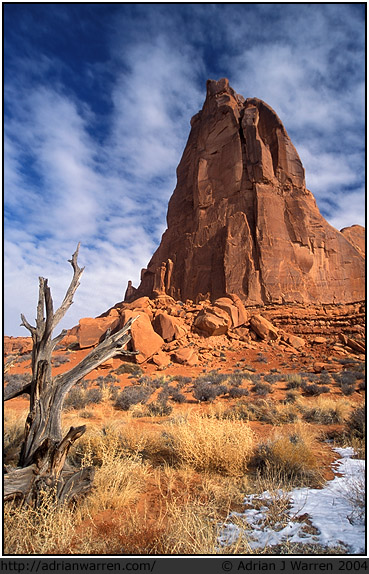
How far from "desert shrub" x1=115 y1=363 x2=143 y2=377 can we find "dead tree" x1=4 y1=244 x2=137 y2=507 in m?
14.4

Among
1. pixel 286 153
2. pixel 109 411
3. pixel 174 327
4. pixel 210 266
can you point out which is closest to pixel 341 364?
pixel 174 327

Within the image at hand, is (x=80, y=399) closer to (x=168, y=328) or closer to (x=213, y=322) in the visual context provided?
(x=168, y=328)

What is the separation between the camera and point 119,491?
397cm

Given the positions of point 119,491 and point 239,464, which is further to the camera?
point 239,464

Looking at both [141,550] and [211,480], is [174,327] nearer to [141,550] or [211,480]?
[211,480]

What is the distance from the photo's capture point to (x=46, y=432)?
3.70m

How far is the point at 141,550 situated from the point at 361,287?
3940 centimetres

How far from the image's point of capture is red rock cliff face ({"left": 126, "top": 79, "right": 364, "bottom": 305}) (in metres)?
31.5

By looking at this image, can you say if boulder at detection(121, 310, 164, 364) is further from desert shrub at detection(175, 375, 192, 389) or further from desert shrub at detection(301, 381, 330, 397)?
desert shrub at detection(301, 381, 330, 397)

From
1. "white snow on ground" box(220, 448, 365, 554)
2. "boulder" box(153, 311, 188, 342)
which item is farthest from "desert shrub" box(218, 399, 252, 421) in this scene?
"boulder" box(153, 311, 188, 342)

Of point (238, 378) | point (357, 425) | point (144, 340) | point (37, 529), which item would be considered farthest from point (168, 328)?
point (37, 529)

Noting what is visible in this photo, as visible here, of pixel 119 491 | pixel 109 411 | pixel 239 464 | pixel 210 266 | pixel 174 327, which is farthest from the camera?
pixel 210 266

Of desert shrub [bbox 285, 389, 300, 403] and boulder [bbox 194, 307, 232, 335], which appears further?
boulder [bbox 194, 307, 232, 335]
